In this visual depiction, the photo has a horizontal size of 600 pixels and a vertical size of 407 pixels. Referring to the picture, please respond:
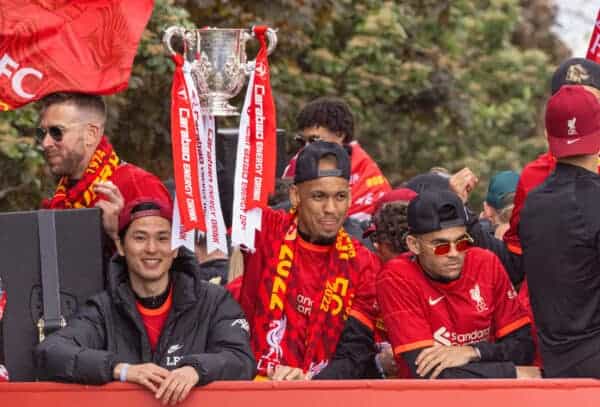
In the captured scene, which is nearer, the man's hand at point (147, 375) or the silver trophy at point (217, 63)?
the man's hand at point (147, 375)

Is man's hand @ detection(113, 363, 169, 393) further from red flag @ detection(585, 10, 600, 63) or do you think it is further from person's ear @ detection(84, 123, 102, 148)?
red flag @ detection(585, 10, 600, 63)

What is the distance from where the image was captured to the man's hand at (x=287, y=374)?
20.6ft

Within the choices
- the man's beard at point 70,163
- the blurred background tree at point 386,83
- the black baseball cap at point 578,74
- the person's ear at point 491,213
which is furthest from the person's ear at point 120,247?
the blurred background tree at point 386,83

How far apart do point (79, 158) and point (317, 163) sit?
111cm

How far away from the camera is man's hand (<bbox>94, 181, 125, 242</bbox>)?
20.8ft

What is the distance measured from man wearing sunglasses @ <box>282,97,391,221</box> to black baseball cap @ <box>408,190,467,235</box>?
2687mm

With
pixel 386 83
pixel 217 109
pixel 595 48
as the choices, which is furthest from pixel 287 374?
pixel 386 83

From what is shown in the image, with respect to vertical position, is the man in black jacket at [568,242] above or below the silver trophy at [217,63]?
below

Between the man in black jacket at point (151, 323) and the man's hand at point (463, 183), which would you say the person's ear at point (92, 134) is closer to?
the man in black jacket at point (151, 323)

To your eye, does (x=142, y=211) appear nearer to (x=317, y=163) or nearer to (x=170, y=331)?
(x=170, y=331)

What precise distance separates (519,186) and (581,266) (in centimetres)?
126

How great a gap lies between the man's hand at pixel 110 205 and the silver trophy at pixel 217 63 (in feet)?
2.00

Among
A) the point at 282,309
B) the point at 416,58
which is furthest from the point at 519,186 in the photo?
the point at 416,58

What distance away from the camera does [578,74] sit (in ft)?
21.6
